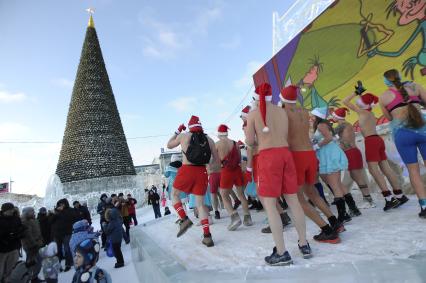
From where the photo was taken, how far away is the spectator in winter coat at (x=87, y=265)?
3443 mm

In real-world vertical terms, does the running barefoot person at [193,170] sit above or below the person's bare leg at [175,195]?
above

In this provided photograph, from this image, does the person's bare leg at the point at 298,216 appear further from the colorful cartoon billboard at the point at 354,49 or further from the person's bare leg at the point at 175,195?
the colorful cartoon billboard at the point at 354,49

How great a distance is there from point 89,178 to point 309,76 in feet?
46.6

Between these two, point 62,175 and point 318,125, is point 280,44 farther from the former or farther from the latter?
point 62,175

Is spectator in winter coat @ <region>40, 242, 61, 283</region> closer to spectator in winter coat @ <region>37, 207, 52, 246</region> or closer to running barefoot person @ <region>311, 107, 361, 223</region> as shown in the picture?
spectator in winter coat @ <region>37, 207, 52, 246</region>

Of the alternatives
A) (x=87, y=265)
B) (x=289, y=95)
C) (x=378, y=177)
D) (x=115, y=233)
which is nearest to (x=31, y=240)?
(x=115, y=233)

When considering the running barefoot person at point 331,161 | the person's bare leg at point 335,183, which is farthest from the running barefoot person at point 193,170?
the person's bare leg at point 335,183

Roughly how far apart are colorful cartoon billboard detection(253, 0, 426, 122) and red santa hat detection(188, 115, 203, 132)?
19.0 feet

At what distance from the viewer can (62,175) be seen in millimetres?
18906

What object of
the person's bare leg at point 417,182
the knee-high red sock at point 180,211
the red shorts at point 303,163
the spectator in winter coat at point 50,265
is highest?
the red shorts at point 303,163

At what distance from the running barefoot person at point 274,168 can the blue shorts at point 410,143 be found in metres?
1.79

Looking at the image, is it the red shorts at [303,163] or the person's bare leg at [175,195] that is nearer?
the red shorts at [303,163]

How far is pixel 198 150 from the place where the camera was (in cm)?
448

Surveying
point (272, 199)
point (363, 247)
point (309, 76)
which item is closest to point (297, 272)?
point (272, 199)
